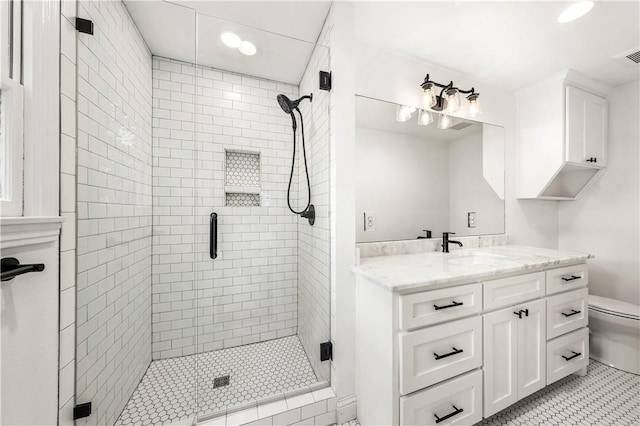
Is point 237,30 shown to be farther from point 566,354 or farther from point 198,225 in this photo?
point 566,354

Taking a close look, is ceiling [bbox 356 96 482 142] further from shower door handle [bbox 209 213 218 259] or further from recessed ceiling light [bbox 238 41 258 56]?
shower door handle [bbox 209 213 218 259]

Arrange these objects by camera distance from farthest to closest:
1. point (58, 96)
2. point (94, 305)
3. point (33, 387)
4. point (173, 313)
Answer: point (173, 313)
point (94, 305)
point (58, 96)
point (33, 387)

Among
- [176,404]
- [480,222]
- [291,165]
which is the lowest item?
[176,404]

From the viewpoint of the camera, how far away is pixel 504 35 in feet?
5.08

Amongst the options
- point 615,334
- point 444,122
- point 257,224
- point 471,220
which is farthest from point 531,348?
point 257,224

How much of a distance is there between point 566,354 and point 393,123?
2.04 meters

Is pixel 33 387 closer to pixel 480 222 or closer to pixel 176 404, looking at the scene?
pixel 176 404

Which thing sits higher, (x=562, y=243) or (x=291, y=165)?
(x=291, y=165)

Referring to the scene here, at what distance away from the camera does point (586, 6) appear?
4.33 feet

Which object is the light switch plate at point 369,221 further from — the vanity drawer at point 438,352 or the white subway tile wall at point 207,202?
the vanity drawer at point 438,352

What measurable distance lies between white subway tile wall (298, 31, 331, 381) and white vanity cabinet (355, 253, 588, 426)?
0.26m

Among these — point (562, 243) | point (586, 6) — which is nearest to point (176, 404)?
point (586, 6)

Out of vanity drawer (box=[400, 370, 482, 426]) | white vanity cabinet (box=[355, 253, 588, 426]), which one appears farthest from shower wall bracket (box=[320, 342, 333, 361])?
vanity drawer (box=[400, 370, 482, 426])

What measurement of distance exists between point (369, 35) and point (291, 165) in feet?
3.48
